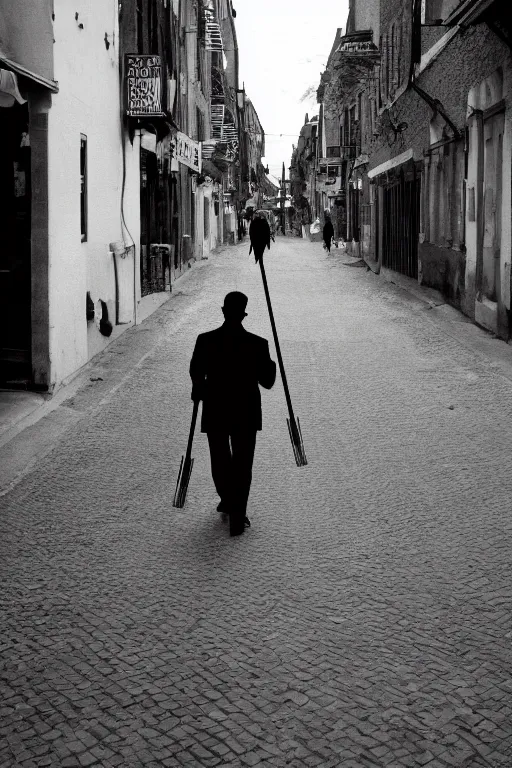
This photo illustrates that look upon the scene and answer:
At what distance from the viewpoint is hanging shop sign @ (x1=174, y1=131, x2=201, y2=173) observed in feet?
94.9

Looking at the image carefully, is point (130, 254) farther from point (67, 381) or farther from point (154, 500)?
point (154, 500)

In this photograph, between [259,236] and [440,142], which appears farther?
[440,142]

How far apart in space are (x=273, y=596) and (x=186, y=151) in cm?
2791

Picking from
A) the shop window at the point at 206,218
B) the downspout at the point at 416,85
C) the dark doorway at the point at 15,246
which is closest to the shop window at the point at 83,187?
the dark doorway at the point at 15,246

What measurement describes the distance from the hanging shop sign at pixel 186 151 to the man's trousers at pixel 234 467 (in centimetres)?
2282

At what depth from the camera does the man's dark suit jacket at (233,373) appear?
6266 millimetres

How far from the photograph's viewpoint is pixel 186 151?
3192 centimetres

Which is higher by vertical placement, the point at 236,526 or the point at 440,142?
the point at 440,142

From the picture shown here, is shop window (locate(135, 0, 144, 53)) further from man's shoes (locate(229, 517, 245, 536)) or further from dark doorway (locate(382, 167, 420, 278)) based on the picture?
man's shoes (locate(229, 517, 245, 536))

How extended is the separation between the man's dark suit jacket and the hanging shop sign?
22.7 meters

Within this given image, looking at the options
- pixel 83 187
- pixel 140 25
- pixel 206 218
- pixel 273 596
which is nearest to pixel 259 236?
pixel 273 596

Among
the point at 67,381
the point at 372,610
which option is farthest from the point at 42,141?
the point at 372,610

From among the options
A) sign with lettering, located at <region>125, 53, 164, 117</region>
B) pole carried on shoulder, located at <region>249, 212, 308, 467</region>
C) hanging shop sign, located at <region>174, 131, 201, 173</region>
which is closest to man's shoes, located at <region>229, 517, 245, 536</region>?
pole carried on shoulder, located at <region>249, 212, 308, 467</region>

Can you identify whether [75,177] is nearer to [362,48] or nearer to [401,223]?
[401,223]
